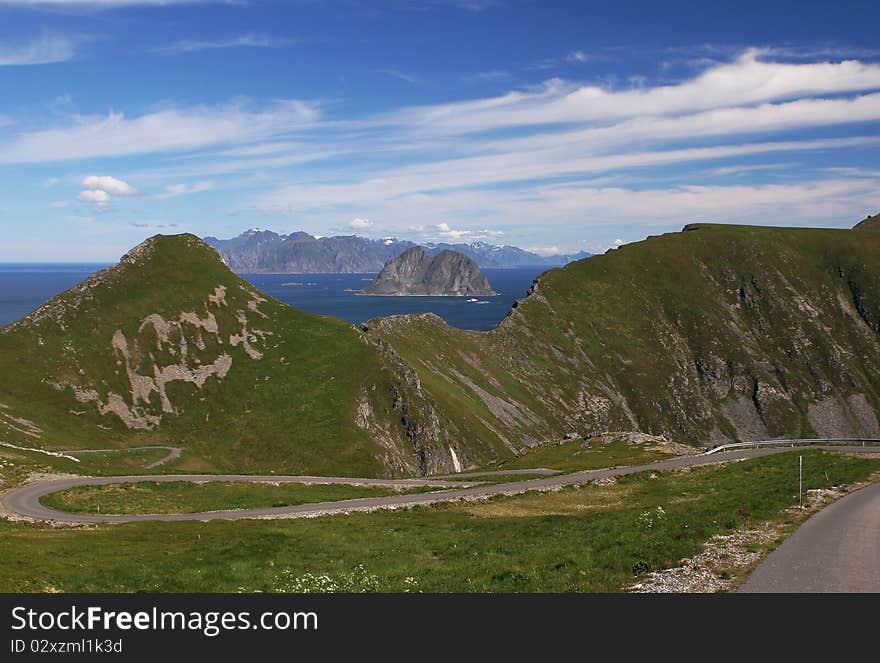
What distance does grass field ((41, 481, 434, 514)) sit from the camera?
167ft

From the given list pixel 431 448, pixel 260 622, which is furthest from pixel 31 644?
pixel 431 448

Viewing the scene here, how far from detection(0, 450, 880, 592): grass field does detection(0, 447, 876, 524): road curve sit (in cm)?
342

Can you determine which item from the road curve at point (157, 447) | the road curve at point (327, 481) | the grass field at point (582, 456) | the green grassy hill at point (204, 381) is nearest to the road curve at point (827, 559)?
the road curve at point (327, 481)

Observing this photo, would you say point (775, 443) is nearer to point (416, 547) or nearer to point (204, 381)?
point (416, 547)

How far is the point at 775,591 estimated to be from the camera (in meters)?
19.5

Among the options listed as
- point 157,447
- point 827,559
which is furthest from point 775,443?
point 157,447

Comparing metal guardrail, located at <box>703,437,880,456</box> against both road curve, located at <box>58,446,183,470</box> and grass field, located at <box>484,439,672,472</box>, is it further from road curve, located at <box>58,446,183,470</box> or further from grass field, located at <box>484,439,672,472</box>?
road curve, located at <box>58,446,183,470</box>

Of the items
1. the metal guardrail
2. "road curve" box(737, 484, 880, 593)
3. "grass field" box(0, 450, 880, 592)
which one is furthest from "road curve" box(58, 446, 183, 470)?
"road curve" box(737, 484, 880, 593)

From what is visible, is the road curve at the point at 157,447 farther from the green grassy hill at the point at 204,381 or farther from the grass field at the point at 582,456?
the grass field at the point at 582,456

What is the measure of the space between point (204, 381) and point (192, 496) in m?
69.7

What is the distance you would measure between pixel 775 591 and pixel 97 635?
67.3 feet

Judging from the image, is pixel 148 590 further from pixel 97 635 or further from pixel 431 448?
pixel 431 448

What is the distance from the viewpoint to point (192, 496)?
57.1 meters

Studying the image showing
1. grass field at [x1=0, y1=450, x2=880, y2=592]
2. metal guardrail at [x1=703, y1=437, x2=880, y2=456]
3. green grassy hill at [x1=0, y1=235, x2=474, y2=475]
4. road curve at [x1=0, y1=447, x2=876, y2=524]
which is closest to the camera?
grass field at [x1=0, y1=450, x2=880, y2=592]
